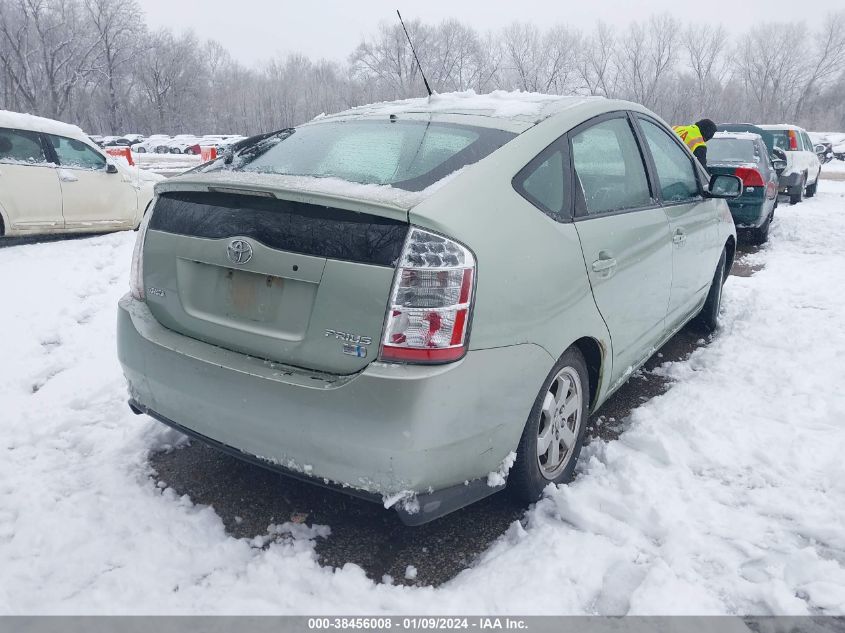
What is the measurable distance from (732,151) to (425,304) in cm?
913

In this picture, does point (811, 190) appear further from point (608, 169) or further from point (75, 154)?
point (75, 154)

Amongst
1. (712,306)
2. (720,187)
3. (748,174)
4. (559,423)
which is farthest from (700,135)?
(559,423)

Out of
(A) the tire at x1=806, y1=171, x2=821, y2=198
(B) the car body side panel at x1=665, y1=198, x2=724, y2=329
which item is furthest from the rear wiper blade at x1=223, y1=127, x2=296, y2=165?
(A) the tire at x1=806, y1=171, x2=821, y2=198

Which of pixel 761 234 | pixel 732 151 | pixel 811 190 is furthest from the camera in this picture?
pixel 811 190

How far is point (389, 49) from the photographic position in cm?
6594

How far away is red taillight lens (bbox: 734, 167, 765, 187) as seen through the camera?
8383 mm

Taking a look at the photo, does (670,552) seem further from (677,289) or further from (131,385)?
(131,385)

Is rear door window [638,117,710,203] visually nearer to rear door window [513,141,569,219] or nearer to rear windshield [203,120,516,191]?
rear door window [513,141,569,219]

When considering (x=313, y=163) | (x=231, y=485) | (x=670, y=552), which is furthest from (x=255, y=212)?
(x=670, y=552)

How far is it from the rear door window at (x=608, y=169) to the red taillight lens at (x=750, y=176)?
19.5ft

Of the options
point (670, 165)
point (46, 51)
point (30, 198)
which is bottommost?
point (30, 198)

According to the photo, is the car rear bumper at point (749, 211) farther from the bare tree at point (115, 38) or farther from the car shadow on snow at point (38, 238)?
the bare tree at point (115, 38)

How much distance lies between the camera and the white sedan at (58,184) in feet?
24.5

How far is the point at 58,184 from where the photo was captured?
783cm
